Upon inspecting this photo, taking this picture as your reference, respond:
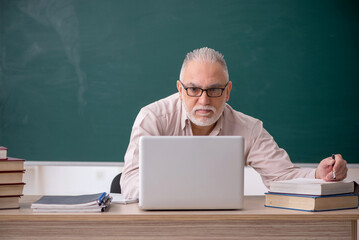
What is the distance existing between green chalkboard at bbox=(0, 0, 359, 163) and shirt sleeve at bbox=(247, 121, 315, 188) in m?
0.93

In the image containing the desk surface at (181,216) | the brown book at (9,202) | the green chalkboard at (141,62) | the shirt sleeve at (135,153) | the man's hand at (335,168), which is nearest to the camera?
the desk surface at (181,216)

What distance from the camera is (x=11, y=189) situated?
59.1 inches

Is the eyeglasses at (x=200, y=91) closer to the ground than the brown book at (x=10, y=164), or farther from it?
farther from it

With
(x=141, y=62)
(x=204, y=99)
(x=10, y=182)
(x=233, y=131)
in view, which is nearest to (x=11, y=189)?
(x=10, y=182)

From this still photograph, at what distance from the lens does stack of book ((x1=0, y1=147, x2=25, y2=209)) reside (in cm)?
Answer: 149

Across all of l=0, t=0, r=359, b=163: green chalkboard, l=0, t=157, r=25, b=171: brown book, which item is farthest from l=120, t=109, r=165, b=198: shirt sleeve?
l=0, t=0, r=359, b=163: green chalkboard

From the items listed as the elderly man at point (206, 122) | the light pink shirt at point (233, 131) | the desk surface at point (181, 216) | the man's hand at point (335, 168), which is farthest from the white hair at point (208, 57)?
the desk surface at point (181, 216)

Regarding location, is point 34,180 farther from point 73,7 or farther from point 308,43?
point 308,43

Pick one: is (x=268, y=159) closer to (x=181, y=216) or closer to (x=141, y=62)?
(x=181, y=216)

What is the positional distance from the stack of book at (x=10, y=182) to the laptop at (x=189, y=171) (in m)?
0.46

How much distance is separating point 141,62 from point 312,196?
2173 millimetres

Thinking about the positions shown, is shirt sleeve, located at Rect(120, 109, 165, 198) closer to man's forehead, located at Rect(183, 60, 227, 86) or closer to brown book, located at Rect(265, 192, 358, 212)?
man's forehead, located at Rect(183, 60, 227, 86)

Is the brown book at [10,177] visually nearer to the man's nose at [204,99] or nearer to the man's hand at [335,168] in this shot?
the man's nose at [204,99]

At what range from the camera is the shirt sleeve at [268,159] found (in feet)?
7.44
